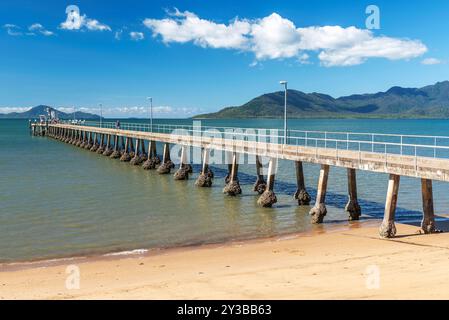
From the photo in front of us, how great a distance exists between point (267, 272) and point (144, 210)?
12.2 meters

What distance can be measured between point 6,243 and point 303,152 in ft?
41.0

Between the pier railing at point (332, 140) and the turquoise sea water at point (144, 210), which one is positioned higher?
the pier railing at point (332, 140)

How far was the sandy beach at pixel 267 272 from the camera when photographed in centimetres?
965

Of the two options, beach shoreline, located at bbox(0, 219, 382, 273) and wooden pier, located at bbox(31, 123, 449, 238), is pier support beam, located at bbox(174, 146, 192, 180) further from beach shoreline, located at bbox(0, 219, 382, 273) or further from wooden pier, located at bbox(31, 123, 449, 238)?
beach shoreline, located at bbox(0, 219, 382, 273)

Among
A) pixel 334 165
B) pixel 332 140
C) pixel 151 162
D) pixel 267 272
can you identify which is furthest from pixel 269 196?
pixel 151 162

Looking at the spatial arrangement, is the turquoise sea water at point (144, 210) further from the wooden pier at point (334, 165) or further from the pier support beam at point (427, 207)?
the pier support beam at point (427, 207)

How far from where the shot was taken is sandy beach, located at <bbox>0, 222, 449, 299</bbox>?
380 inches

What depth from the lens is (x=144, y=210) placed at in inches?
894

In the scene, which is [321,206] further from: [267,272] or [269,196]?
[267,272]

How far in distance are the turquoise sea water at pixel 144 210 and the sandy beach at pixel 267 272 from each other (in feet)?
6.23

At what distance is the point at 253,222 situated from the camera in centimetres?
1958

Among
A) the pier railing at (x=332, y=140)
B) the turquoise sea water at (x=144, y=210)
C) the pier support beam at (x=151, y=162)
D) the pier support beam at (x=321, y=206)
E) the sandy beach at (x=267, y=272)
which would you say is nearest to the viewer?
the sandy beach at (x=267, y=272)

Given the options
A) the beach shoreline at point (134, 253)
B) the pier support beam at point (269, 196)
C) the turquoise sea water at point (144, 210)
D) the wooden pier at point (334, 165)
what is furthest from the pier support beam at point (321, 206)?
the pier support beam at point (269, 196)
